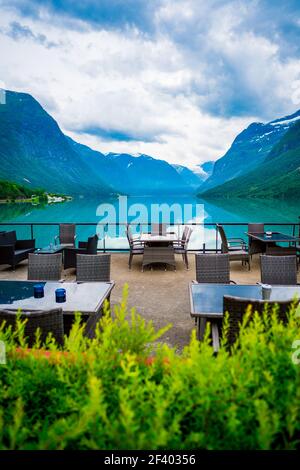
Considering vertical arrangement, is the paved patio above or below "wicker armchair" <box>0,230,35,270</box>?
below

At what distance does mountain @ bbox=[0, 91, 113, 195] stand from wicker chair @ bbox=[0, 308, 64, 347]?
11100cm

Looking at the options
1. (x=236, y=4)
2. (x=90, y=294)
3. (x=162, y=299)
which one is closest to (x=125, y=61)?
(x=236, y=4)

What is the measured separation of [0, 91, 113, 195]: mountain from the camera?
12125 centimetres

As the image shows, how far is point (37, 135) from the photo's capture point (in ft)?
574

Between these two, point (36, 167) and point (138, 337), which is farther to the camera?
point (36, 167)

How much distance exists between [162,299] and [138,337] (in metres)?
3.90

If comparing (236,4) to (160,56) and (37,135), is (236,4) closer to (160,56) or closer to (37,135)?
(160,56)

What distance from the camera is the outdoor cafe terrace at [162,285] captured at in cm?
427

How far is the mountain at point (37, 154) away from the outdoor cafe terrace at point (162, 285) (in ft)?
349

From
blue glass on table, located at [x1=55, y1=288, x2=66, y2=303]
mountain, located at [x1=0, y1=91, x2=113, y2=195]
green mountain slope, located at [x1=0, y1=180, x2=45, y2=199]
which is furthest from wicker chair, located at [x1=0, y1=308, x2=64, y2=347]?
mountain, located at [x1=0, y1=91, x2=113, y2=195]

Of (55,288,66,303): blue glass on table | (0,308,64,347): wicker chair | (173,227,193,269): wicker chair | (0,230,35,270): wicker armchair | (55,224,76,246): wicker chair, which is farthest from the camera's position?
(55,224,76,246): wicker chair

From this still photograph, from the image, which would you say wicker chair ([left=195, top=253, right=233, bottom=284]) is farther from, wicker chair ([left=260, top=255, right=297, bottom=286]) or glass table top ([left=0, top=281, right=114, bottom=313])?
glass table top ([left=0, top=281, right=114, bottom=313])

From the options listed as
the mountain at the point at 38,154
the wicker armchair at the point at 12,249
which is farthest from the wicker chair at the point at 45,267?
the mountain at the point at 38,154

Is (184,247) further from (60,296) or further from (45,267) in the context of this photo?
(60,296)
